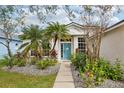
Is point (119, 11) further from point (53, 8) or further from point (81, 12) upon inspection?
point (53, 8)

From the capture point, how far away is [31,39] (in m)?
17.6

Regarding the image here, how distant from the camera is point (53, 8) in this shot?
701 inches

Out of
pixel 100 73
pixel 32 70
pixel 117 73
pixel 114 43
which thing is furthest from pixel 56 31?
pixel 100 73

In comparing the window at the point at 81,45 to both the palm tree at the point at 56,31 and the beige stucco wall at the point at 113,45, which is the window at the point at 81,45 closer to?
the palm tree at the point at 56,31

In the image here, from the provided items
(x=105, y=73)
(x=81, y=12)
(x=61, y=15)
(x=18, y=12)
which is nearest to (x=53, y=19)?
(x=61, y=15)

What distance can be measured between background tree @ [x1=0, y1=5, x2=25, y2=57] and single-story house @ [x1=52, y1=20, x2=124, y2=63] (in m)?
3.44

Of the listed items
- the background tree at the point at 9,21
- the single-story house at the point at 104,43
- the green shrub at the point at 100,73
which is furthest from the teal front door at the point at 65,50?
the green shrub at the point at 100,73

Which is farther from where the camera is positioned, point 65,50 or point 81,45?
point 65,50

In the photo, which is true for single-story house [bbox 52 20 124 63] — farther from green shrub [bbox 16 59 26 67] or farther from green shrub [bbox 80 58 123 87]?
green shrub [bbox 16 59 26 67]

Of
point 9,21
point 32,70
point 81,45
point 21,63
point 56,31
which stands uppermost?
point 9,21

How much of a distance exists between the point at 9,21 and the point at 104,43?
25.3 ft

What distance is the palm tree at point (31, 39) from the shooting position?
1720 cm

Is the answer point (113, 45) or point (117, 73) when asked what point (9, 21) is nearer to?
point (113, 45)

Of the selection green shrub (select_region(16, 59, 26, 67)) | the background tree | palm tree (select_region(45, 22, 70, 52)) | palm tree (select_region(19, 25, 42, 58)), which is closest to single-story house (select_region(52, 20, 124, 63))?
palm tree (select_region(45, 22, 70, 52))
